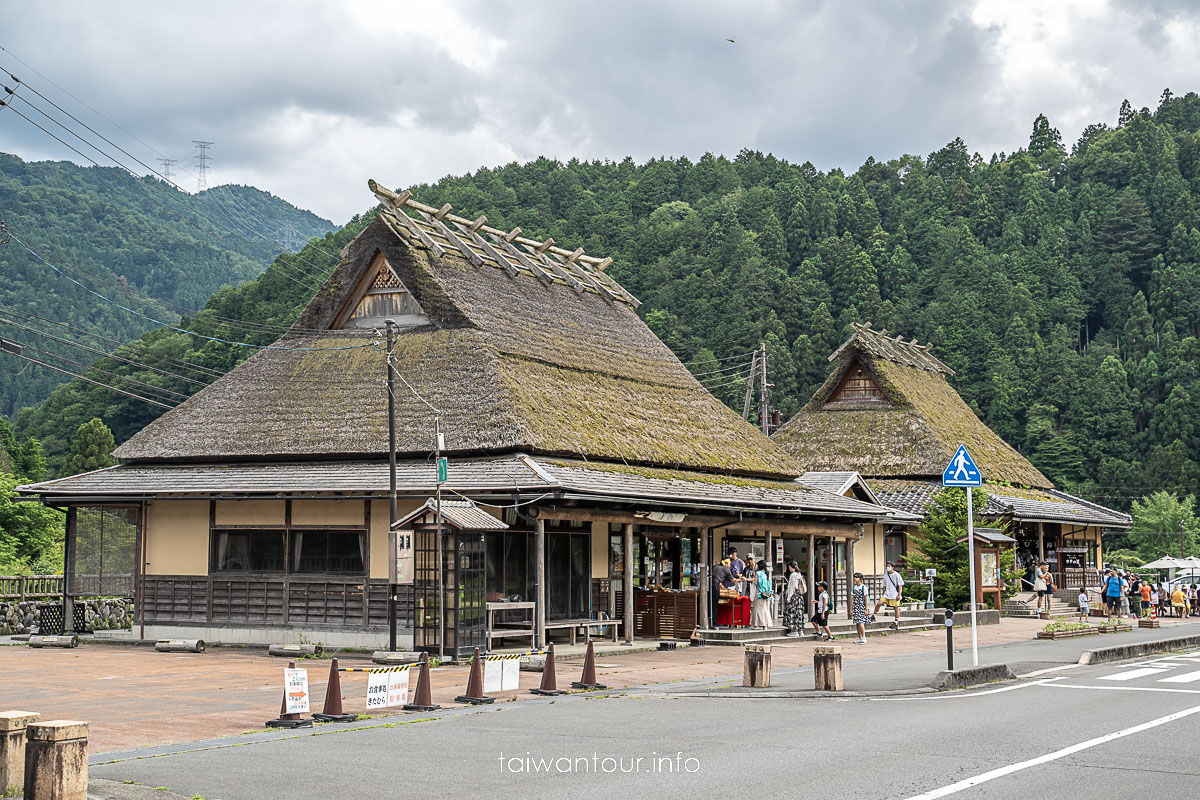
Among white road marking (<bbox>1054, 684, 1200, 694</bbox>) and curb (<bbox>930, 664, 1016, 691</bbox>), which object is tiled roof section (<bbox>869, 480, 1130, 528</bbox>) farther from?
white road marking (<bbox>1054, 684, 1200, 694</bbox>)

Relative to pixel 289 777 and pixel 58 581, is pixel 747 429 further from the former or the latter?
pixel 289 777

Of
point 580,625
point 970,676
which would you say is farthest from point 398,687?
point 580,625

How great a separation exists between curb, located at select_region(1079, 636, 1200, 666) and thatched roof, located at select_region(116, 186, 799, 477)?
938 cm

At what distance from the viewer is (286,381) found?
1023 inches

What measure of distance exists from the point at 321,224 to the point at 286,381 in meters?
140

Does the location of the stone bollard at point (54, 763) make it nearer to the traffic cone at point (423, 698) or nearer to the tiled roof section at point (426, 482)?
the traffic cone at point (423, 698)

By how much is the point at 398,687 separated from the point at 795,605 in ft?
44.2

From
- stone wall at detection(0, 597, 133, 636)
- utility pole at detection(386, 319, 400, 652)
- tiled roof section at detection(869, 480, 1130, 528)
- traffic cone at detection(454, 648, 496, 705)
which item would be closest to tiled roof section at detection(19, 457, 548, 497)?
utility pole at detection(386, 319, 400, 652)

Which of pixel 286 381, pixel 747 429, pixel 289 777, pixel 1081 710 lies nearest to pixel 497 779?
pixel 289 777

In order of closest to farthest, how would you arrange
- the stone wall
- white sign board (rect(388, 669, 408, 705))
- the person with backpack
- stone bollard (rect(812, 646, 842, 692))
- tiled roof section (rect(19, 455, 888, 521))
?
white sign board (rect(388, 669, 408, 705)) → stone bollard (rect(812, 646, 842, 692)) → tiled roof section (rect(19, 455, 888, 521)) → the stone wall → the person with backpack

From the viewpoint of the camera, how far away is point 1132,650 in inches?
846

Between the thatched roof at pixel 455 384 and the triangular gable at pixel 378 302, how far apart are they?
0.06 meters

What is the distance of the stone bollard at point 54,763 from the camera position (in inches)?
290
